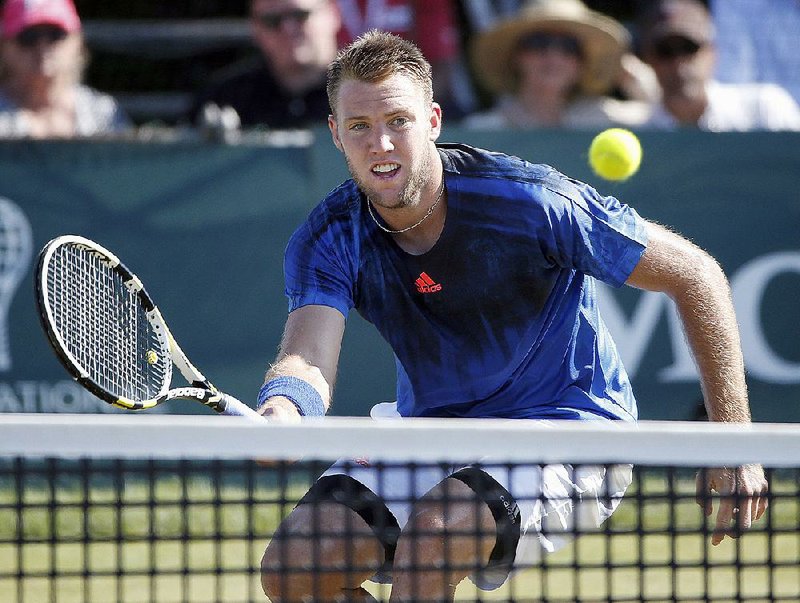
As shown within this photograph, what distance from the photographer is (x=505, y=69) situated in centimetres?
700

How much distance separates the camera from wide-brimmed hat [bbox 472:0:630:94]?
6.73m

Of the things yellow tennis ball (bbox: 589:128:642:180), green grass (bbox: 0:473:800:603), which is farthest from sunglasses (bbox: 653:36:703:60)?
yellow tennis ball (bbox: 589:128:642:180)

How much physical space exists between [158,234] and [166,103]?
211cm

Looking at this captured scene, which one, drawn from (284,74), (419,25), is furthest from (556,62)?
(284,74)

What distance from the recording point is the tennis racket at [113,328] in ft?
11.1

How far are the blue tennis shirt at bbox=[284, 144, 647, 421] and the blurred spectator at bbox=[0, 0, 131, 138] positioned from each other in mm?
3451

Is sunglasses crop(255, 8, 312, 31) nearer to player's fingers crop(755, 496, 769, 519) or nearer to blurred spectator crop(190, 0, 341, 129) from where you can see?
blurred spectator crop(190, 0, 341, 129)

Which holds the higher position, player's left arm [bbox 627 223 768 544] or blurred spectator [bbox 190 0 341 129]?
blurred spectator [bbox 190 0 341 129]

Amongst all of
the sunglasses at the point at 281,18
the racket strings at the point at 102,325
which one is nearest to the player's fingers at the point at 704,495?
the racket strings at the point at 102,325

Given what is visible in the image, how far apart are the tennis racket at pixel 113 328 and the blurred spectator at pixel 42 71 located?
323 cm

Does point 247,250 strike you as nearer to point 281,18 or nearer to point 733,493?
point 281,18

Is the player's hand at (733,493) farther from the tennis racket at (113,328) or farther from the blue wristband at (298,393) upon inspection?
the tennis racket at (113,328)

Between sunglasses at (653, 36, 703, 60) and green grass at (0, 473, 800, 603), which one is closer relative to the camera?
green grass at (0, 473, 800, 603)

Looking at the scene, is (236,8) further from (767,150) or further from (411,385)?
(411,385)
